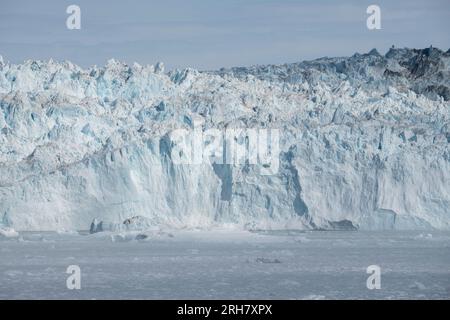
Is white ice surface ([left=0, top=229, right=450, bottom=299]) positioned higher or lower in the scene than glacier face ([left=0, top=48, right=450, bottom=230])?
lower

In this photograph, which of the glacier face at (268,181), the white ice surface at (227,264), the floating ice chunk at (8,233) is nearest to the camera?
the white ice surface at (227,264)

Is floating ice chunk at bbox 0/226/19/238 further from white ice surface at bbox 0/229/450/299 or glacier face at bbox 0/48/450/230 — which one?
white ice surface at bbox 0/229/450/299

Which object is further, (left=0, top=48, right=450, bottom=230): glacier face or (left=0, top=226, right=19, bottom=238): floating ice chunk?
(left=0, top=48, right=450, bottom=230): glacier face

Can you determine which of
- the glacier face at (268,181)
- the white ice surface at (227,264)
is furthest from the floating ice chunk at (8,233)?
the white ice surface at (227,264)

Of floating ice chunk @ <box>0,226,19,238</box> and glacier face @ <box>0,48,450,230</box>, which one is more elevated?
glacier face @ <box>0,48,450,230</box>

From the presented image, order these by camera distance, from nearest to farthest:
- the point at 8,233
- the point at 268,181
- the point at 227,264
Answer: the point at 227,264 < the point at 8,233 < the point at 268,181

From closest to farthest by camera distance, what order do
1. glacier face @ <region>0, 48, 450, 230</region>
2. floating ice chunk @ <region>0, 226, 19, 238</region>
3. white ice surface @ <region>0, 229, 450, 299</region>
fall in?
white ice surface @ <region>0, 229, 450, 299</region>
floating ice chunk @ <region>0, 226, 19, 238</region>
glacier face @ <region>0, 48, 450, 230</region>

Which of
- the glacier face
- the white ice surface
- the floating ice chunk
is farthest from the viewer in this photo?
the glacier face

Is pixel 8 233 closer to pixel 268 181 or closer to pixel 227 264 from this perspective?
pixel 268 181

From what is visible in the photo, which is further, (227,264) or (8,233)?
(8,233)

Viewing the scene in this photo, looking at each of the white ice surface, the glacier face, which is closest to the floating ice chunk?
the glacier face

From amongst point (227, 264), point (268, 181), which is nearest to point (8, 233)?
point (268, 181)

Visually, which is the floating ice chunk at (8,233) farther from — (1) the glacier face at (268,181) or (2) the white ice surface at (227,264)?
(2) the white ice surface at (227,264)

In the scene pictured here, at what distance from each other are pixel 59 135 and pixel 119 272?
18619mm
